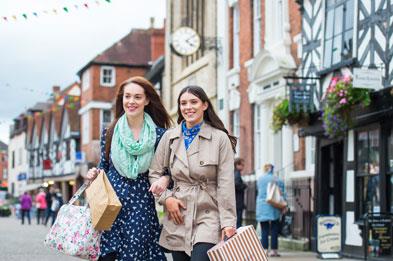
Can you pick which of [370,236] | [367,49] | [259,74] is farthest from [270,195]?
[259,74]

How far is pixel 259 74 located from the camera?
2253 centimetres

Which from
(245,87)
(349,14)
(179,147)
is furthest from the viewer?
(245,87)

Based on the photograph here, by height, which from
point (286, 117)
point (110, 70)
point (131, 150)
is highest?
point (110, 70)

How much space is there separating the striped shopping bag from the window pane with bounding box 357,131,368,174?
11.3 metres

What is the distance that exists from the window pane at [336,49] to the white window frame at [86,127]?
39850mm

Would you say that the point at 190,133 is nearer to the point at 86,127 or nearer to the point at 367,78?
the point at 367,78

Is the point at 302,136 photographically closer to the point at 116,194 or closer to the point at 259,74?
the point at 259,74

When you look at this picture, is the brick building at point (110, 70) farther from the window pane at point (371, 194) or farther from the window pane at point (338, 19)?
the window pane at point (371, 194)

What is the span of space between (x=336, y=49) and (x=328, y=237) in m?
4.11

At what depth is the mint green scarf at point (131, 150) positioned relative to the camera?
5.96 meters

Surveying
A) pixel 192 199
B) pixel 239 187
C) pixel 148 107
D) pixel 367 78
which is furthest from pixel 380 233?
pixel 192 199

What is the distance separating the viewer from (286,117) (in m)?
18.9

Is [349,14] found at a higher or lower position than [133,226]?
higher

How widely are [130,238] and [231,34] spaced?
20780 millimetres
